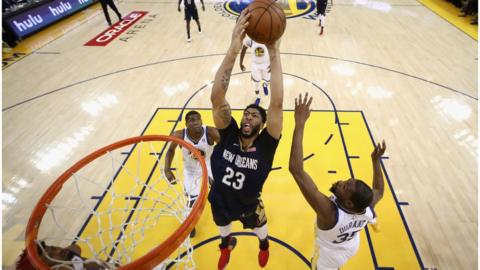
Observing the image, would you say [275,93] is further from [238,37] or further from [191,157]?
[191,157]

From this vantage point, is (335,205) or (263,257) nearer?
(335,205)

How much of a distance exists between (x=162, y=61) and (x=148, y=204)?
197 inches

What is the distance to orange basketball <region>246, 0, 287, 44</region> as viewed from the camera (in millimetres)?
2160

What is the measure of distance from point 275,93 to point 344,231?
1189 mm

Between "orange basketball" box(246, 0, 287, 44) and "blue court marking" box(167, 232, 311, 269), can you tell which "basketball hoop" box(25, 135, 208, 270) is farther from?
"orange basketball" box(246, 0, 287, 44)

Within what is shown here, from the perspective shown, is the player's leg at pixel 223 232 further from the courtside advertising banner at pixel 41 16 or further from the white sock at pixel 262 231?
the courtside advertising banner at pixel 41 16

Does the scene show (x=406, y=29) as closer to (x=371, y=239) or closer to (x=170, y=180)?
(x=371, y=239)

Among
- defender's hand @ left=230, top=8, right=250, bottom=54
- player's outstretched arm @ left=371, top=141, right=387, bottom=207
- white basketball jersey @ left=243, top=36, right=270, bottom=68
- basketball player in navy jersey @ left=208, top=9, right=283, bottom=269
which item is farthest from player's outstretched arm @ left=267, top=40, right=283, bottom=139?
white basketball jersey @ left=243, top=36, right=270, bottom=68

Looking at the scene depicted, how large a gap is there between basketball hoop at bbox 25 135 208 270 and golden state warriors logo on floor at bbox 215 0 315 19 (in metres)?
8.29

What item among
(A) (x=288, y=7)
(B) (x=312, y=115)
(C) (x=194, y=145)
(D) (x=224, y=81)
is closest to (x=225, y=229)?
(C) (x=194, y=145)

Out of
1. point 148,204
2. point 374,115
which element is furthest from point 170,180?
point 374,115

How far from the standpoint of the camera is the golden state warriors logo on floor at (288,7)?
1075 centimetres

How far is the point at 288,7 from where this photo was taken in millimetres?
11344

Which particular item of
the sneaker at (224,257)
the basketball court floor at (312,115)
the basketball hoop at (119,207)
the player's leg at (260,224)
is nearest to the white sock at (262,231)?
the player's leg at (260,224)
